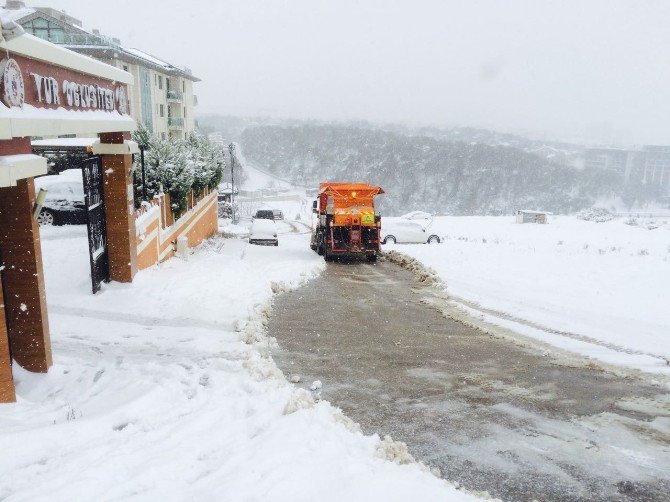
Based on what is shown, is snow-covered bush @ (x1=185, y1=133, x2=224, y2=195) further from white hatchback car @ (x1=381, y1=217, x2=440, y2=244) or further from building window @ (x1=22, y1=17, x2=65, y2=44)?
building window @ (x1=22, y1=17, x2=65, y2=44)

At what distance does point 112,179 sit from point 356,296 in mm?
6663

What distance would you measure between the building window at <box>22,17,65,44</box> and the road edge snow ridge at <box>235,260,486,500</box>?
32927 millimetres

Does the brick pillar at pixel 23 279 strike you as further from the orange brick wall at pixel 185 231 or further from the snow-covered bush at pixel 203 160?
the snow-covered bush at pixel 203 160

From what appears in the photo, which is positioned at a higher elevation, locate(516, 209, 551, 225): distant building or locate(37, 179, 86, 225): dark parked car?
locate(37, 179, 86, 225): dark parked car

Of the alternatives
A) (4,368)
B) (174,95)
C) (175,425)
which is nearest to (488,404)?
(175,425)

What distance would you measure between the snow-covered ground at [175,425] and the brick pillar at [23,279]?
0.31 metres

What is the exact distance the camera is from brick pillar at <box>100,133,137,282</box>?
1048 cm

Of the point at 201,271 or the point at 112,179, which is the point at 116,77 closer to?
the point at 112,179

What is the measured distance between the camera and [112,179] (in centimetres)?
1054

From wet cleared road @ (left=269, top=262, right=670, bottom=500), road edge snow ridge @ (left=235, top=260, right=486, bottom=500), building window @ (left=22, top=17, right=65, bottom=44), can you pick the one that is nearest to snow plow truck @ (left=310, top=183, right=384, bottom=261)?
road edge snow ridge @ (left=235, top=260, right=486, bottom=500)

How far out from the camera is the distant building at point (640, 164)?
161 metres

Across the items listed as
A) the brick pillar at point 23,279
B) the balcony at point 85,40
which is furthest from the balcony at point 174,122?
the brick pillar at point 23,279

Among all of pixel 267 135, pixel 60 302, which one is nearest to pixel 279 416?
pixel 60 302

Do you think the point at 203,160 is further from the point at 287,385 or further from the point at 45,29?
the point at 45,29
